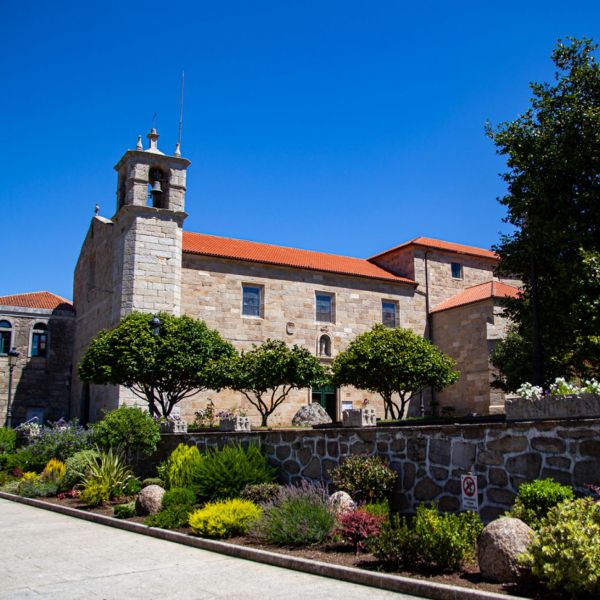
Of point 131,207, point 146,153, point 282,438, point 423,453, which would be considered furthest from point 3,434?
point 423,453

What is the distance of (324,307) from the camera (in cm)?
3484

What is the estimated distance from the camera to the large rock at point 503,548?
20.7ft

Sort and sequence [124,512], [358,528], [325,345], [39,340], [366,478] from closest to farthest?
[358,528] → [366,478] → [124,512] → [325,345] → [39,340]

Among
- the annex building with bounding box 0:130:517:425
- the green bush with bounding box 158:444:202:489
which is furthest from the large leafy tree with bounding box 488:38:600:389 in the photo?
the annex building with bounding box 0:130:517:425

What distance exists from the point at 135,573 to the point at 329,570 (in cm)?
232

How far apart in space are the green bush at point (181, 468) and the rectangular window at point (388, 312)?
76.6ft

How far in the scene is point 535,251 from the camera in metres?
17.5

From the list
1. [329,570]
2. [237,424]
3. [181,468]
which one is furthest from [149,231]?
[329,570]

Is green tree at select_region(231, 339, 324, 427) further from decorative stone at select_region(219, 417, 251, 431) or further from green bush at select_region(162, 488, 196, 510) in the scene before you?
green bush at select_region(162, 488, 196, 510)

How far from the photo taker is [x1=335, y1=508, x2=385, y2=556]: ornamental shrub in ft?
26.4

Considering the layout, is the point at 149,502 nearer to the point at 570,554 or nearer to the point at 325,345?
the point at 570,554

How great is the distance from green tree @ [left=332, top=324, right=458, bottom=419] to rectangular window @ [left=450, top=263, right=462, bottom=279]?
12.7 metres

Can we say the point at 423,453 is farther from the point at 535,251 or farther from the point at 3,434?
the point at 3,434

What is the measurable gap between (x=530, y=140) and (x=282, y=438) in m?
11.7
